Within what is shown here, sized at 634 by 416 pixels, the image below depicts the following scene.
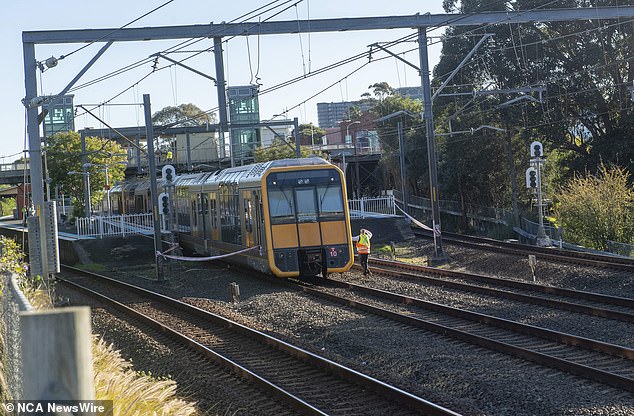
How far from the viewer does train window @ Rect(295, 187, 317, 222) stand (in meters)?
21.2

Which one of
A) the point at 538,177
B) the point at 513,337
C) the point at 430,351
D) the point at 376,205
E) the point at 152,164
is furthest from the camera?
the point at 376,205

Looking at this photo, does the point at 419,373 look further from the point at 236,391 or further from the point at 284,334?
the point at 284,334

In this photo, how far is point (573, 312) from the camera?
1553cm

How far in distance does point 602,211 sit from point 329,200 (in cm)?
1161

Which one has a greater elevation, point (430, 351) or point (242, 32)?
point (242, 32)

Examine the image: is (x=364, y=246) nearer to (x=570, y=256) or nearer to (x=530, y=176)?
(x=570, y=256)

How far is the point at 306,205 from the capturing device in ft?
70.0

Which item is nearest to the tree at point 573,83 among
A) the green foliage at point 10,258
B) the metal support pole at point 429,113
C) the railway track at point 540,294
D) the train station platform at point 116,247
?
the train station platform at point 116,247

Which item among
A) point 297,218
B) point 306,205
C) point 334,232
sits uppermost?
point 306,205

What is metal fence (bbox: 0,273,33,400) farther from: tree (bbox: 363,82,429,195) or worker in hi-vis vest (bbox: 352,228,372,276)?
tree (bbox: 363,82,429,195)

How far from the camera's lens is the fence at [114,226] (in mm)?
34906

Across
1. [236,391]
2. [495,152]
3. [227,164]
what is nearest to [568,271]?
[236,391]

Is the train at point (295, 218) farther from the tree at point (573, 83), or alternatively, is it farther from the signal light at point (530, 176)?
the tree at point (573, 83)

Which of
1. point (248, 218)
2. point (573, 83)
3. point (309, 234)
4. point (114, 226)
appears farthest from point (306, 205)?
point (573, 83)
